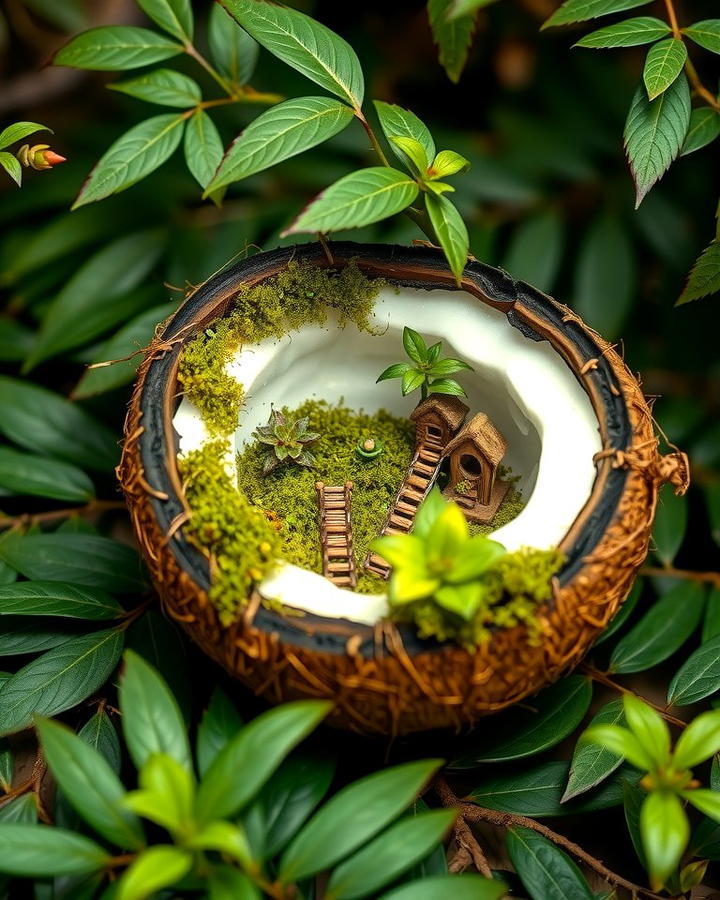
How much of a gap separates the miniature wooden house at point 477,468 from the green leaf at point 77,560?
0.49 m

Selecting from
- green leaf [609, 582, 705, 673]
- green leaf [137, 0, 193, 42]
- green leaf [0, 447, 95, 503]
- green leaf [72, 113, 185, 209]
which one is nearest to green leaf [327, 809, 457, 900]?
green leaf [609, 582, 705, 673]

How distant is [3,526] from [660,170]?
1.11m

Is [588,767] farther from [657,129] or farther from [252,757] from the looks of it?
[657,129]

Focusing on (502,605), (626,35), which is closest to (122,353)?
(502,605)

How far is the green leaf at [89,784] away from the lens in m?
0.97

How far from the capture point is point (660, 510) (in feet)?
4.92

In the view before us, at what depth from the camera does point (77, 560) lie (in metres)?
1.36

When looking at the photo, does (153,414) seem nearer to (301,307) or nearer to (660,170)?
(301,307)

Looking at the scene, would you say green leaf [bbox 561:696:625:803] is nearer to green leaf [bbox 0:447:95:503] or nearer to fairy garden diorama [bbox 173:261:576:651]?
fairy garden diorama [bbox 173:261:576:651]

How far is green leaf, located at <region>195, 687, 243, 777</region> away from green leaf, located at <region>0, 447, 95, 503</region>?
0.49 meters

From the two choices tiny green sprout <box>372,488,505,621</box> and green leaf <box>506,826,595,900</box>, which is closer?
tiny green sprout <box>372,488,505,621</box>

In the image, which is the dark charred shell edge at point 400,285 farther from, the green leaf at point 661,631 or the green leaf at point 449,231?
the green leaf at point 661,631

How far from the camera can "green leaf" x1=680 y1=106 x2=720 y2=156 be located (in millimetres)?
1276

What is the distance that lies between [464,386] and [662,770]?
2.03 feet
